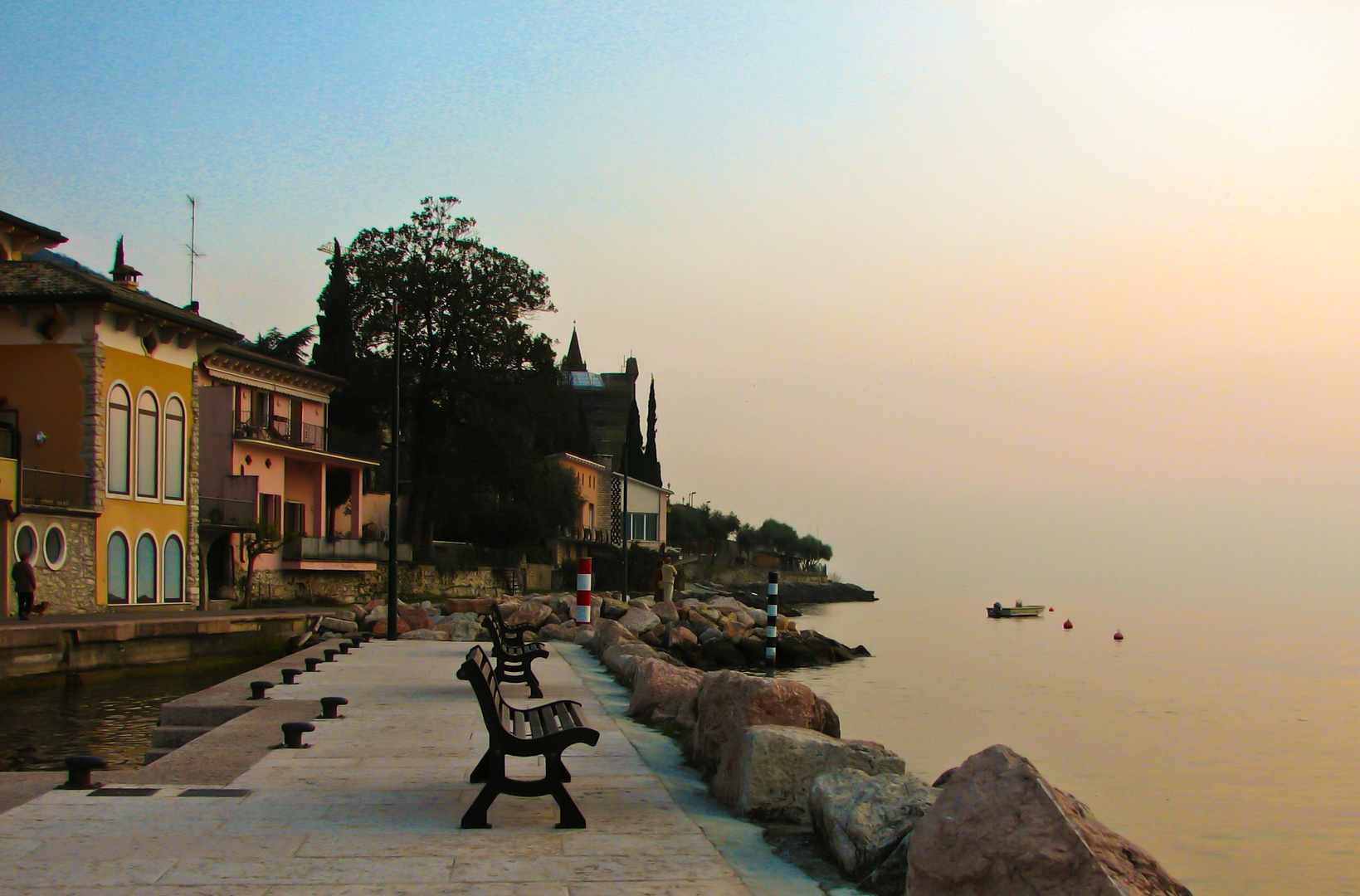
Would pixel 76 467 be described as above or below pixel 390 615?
above

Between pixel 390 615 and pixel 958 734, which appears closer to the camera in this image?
pixel 958 734

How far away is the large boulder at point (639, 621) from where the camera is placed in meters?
25.5

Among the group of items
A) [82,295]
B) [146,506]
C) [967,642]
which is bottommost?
Result: [967,642]

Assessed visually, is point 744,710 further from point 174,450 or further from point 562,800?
point 174,450

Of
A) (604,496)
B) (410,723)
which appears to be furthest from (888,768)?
(604,496)

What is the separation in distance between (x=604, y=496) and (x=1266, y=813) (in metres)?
76.7

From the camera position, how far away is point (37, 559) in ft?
85.8

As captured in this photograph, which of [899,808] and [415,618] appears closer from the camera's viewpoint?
[899,808]

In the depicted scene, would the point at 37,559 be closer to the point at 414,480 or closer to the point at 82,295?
the point at 82,295

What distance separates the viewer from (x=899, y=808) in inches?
230

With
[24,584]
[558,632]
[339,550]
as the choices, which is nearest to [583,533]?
[339,550]

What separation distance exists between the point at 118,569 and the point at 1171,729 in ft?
77.7

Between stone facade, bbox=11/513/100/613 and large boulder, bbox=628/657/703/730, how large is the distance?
19499 mm

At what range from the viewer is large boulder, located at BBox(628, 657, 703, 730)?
34.3ft
